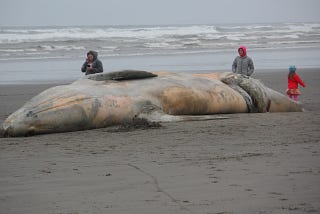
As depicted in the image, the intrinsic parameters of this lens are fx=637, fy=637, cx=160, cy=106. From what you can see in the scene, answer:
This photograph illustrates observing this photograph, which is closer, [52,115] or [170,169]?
[170,169]

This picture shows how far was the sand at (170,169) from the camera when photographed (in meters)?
4.95

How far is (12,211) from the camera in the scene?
486 cm

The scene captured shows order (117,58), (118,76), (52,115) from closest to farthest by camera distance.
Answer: (52,115)
(118,76)
(117,58)

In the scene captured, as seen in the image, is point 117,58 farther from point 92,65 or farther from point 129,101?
point 129,101

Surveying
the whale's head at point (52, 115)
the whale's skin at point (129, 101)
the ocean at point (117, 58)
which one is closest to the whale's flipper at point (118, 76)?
the whale's skin at point (129, 101)

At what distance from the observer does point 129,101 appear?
9.66m

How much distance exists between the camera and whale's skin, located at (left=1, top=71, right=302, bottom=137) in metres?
9.00

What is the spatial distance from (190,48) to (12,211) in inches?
1281

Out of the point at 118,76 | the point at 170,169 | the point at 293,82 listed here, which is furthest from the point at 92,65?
the point at 170,169

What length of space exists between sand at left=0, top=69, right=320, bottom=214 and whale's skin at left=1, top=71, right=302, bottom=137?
0.87 feet

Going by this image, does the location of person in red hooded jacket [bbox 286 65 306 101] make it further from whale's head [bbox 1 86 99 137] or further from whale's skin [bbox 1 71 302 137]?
whale's head [bbox 1 86 99 137]

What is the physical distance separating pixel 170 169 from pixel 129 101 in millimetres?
3563

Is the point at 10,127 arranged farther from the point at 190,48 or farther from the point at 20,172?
the point at 190,48

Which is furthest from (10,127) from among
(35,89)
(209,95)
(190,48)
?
(190,48)
